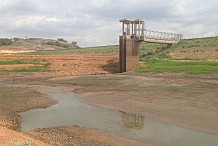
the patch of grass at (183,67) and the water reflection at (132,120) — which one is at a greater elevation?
the patch of grass at (183,67)

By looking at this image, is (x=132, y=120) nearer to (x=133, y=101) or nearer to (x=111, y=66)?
(x=133, y=101)

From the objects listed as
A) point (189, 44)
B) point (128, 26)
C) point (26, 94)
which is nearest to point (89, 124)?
point (26, 94)

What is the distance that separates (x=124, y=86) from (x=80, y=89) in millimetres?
3740

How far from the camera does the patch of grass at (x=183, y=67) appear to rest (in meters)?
34.0

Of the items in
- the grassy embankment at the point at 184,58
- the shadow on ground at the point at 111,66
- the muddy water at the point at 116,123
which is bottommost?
the muddy water at the point at 116,123

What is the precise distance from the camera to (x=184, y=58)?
45312 mm

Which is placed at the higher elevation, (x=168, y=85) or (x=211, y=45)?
(x=211, y=45)

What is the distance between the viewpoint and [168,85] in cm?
2866

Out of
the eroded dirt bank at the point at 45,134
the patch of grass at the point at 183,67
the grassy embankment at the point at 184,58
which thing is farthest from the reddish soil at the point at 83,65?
the eroded dirt bank at the point at 45,134

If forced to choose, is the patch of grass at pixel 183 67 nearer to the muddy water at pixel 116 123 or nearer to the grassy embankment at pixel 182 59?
the grassy embankment at pixel 182 59

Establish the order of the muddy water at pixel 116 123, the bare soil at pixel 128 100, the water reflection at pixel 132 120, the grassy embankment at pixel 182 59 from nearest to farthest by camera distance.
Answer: the muddy water at pixel 116 123, the bare soil at pixel 128 100, the water reflection at pixel 132 120, the grassy embankment at pixel 182 59

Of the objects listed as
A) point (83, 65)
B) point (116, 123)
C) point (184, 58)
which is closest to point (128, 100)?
point (116, 123)

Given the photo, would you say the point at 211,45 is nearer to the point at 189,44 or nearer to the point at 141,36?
the point at 189,44

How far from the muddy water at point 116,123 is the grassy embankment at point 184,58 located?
16.4 meters
